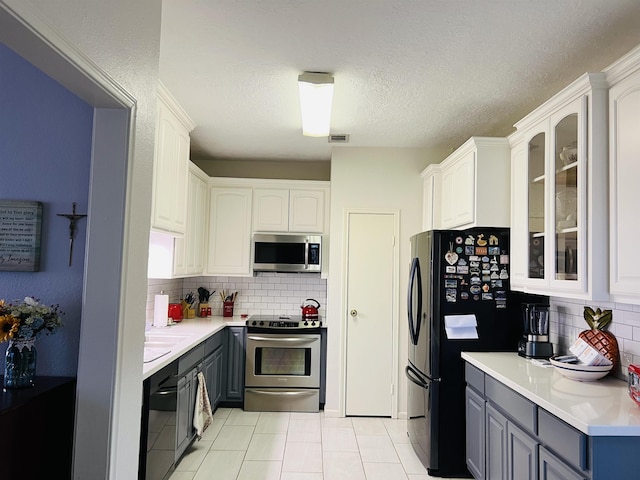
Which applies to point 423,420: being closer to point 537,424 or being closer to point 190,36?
point 537,424

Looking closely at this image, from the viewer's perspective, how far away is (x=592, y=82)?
6.97 ft

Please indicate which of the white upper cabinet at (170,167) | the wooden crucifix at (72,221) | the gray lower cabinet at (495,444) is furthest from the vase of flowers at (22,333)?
the gray lower cabinet at (495,444)

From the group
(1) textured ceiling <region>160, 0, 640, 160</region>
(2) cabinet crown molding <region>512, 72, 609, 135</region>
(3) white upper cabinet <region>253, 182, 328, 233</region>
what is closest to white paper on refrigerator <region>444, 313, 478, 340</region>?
(2) cabinet crown molding <region>512, 72, 609, 135</region>

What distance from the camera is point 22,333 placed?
5.02 feet

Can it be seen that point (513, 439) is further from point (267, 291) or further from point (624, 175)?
point (267, 291)

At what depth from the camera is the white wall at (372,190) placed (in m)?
4.21

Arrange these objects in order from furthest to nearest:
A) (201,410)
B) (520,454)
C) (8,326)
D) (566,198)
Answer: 1. (201,410)
2. (566,198)
3. (520,454)
4. (8,326)

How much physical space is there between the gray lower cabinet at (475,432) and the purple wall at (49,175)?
90.0 inches

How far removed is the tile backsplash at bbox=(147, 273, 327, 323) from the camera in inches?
193

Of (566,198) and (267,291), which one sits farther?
(267,291)

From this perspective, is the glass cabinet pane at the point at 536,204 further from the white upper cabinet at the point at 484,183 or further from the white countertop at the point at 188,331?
the white countertop at the point at 188,331

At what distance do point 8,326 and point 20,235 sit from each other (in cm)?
39

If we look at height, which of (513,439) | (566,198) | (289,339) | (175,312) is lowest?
(513,439)

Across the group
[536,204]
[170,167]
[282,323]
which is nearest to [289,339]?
[282,323]
